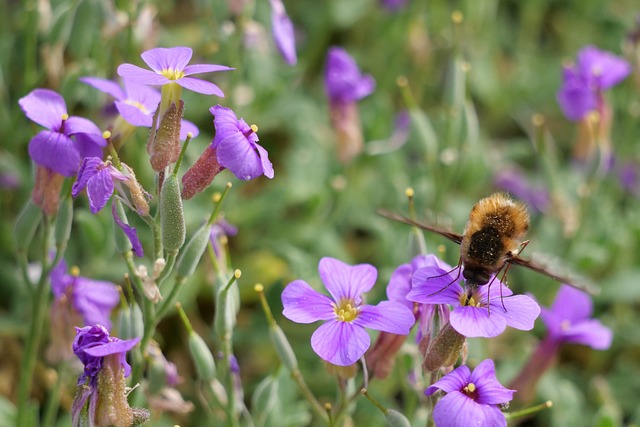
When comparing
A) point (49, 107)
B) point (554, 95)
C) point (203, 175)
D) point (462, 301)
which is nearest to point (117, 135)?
point (49, 107)

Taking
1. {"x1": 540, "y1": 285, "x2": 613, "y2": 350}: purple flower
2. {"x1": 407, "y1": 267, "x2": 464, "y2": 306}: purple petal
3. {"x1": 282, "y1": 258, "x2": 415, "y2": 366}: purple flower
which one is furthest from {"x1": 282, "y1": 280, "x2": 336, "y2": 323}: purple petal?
{"x1": 540, "y1": 285, "x2": 613, "y2": 350}: purple flower

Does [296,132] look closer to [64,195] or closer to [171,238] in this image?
[64,195]

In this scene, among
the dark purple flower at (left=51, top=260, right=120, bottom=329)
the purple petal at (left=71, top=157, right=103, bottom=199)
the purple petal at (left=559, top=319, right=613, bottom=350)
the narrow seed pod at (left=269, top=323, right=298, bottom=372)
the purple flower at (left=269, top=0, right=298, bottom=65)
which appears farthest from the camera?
the purple flower at (left=269, top=0, right=298, bottom=65)

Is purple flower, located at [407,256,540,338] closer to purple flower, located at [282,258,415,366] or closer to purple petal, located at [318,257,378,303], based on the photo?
purple flower, located at [282,258,415,366]

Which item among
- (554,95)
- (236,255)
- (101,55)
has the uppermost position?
(101,55)

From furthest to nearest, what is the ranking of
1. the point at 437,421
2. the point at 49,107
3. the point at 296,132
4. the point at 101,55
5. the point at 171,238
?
1. the point at 296,132
2. the point at 101,55
3. the point at 49,107
4. the point at 171,238
5. the point at 437,421
